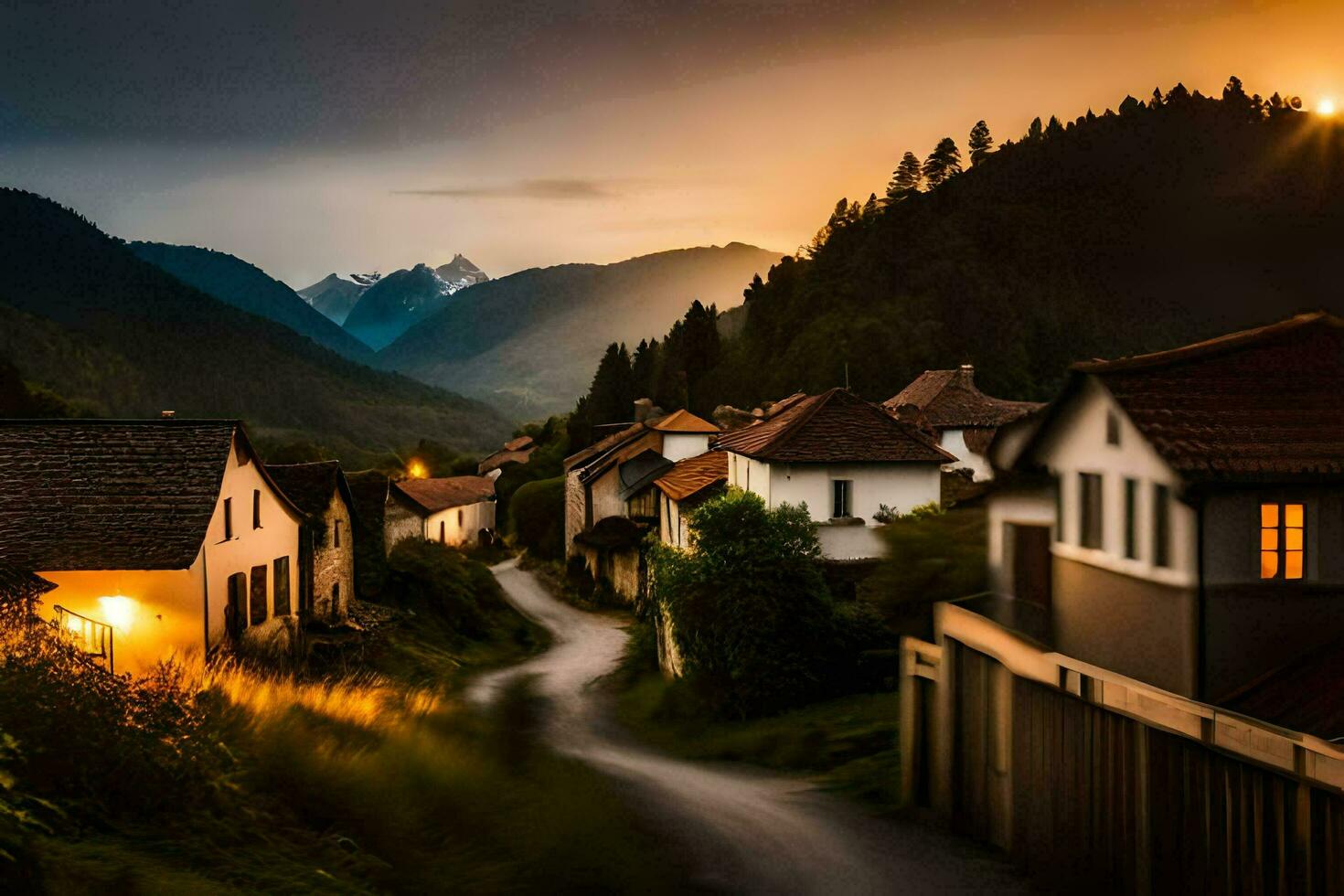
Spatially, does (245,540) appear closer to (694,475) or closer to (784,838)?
(694,475)

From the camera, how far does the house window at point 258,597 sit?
2952cm

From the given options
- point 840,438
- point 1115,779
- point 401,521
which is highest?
point 840,438

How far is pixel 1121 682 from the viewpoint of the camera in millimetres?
8992

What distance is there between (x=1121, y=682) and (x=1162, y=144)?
562 ft

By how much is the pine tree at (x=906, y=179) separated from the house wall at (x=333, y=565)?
119 meters

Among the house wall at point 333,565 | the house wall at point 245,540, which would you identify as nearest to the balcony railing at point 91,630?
the house wall at point 245,540

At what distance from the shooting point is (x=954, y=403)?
72.6 meters

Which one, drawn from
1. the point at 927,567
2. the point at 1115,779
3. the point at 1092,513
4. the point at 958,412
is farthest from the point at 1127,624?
the point at 958,412

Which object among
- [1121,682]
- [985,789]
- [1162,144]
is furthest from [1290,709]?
[1162,144]

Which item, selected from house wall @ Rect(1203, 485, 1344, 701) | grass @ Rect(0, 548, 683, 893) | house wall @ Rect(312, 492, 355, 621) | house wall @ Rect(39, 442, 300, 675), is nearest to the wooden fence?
house wall @ Rect(1203, 485, 1344, 701)

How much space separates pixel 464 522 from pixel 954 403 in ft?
112

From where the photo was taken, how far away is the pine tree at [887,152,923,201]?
14625cm

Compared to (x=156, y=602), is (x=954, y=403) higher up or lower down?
higher up

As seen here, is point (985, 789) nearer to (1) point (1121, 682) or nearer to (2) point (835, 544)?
(1) point (1121, 682)
